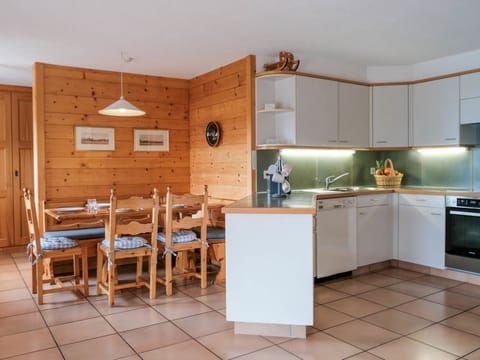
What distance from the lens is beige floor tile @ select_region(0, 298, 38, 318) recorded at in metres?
3.46

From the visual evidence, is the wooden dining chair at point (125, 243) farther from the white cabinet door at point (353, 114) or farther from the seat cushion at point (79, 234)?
the white cabinet door at point (353, 114)

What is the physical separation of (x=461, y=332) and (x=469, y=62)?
9.34 ft

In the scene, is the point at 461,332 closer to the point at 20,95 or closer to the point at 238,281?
the point at 238,281

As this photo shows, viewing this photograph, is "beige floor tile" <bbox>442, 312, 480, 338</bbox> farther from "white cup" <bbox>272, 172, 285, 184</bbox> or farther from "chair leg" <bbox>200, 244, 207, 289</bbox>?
"chair leg" <bbox>200, 244, 207, 289</bbox>

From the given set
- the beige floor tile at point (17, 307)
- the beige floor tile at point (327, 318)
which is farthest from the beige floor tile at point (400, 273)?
the beige floor tile at point (17, 307)

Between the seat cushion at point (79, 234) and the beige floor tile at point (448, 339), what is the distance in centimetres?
300

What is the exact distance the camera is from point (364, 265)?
15.1ft

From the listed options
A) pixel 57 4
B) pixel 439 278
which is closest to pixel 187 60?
pixel 57 4

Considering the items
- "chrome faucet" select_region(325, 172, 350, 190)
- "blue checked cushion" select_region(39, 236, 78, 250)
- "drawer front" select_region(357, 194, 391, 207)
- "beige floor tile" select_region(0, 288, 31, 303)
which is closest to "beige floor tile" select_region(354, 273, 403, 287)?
"drawer front" select_region(357, 194, 391, 207)

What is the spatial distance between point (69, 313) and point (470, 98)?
4.31 meters

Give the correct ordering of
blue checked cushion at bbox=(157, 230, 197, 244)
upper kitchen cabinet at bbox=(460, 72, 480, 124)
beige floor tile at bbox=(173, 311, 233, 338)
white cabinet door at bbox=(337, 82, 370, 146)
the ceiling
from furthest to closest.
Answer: white cabinet door at bbox=(337, 82, 370, 146) < upper kitchen cabinet at bbox=(460, 72, 480, 124) < blue checked cushion at bbox=(157, 230, 197, 244) < the ceiling < beige floor tile at bbox=(173, 311, 233, 338)

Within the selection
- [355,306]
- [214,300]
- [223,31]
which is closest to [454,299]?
[355,306]

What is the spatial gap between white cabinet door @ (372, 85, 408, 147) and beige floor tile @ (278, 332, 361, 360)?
2815mm

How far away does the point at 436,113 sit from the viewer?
470cm
